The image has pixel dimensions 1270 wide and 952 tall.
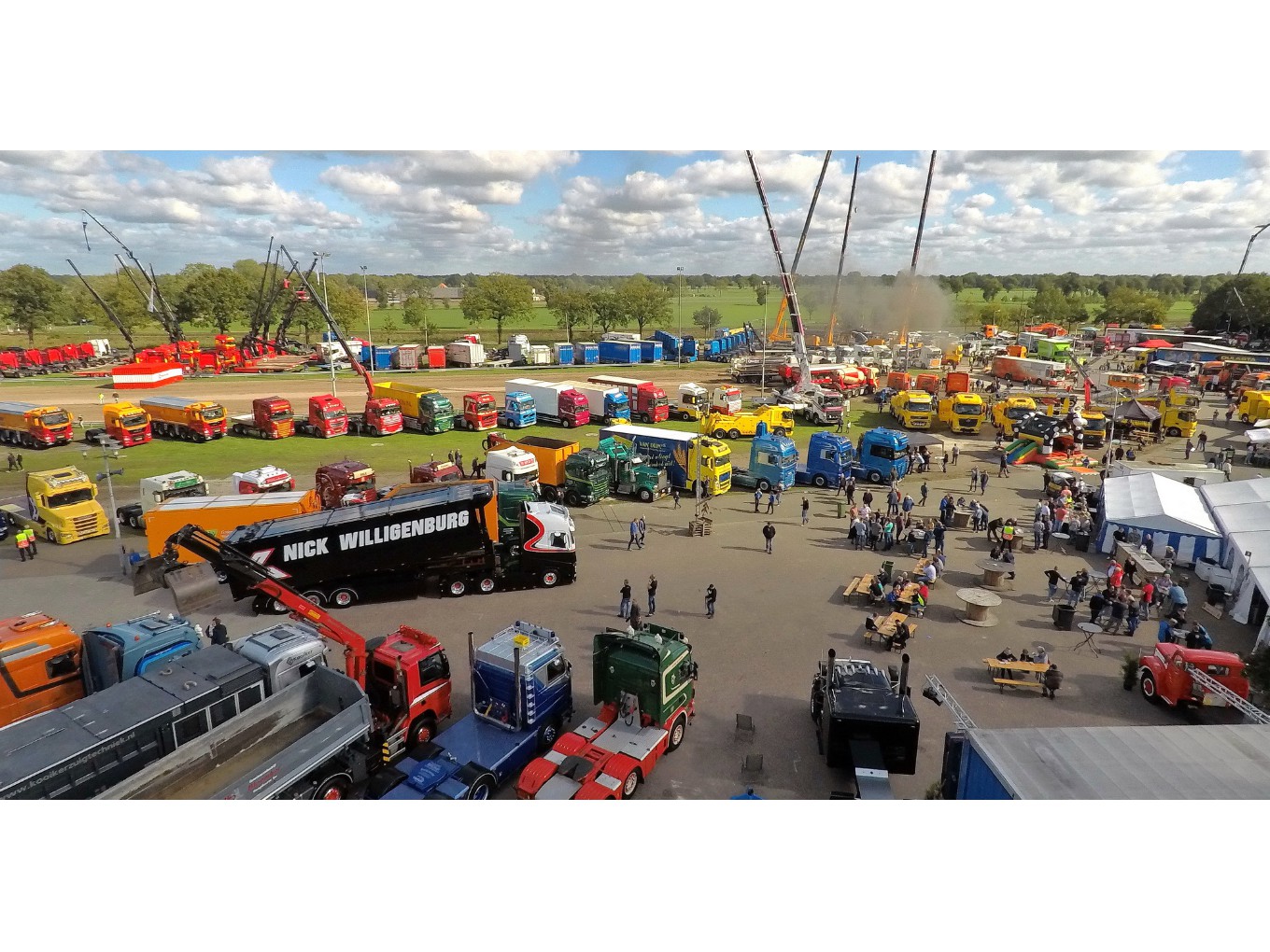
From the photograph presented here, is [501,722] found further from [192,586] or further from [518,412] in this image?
[518,412]

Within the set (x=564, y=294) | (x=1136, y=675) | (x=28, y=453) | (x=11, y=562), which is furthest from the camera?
(x=564, y=294)

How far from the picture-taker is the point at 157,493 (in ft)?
69.0

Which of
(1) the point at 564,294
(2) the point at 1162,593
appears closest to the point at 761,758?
(2) the point at 1162,593

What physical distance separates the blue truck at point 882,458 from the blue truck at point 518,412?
17.7 m

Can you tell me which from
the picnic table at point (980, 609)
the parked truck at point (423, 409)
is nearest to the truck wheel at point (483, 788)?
the picnic table at point (980, 609)

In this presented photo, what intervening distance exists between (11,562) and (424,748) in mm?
16372

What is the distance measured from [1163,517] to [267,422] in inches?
1409

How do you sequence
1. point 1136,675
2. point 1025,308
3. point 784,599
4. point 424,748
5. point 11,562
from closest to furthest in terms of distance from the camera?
point 424,748 < point 1136,675 < point 784,599 < point 11,562 < point 1025,308

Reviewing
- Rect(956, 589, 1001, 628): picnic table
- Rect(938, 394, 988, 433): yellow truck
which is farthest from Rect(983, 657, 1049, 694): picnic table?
Rect(938, 394, 988, 433): yellow truck

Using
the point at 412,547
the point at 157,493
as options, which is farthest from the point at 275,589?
the point at 157,493

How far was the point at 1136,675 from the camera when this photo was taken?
13422 millimetres

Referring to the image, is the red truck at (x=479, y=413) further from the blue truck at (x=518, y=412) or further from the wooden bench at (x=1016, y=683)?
the wooden bench at (x=1016, y=683)

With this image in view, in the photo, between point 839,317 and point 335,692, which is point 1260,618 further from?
point 839,317

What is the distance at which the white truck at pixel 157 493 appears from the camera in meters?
21.1
